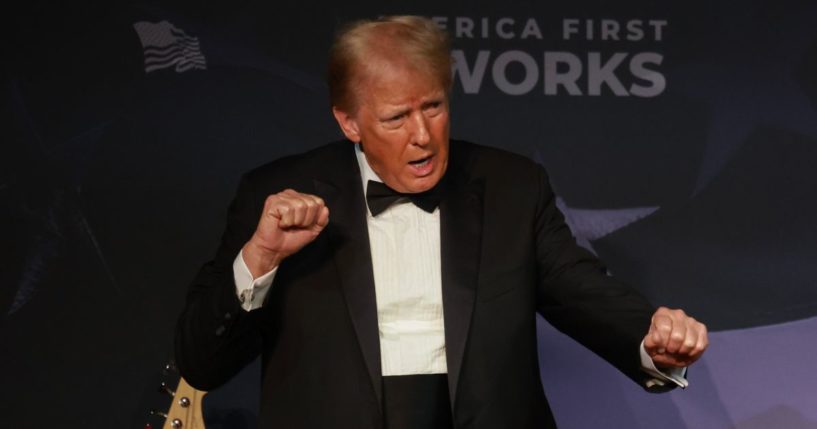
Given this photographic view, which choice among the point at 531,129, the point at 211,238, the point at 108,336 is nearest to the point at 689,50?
the point at 531,129

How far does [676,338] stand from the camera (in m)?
2.09

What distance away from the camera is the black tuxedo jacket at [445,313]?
2354 millimetres

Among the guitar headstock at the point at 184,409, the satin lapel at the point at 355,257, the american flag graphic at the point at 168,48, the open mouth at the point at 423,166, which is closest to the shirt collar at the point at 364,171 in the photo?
the satin lapel at the point at 355,257

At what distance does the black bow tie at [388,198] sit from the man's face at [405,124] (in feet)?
0.16

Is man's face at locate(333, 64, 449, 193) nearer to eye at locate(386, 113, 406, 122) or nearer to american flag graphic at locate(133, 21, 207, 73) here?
eye at locate(386, 113, 406, 122)

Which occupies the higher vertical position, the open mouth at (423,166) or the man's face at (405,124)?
the man's face at (405,124)

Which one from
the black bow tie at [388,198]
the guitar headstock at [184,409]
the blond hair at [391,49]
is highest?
the blond hair at [391,49]

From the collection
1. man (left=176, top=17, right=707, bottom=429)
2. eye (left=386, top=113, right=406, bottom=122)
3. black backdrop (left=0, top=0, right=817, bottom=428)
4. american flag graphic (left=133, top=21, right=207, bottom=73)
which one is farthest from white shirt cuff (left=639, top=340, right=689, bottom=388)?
american flag graphic (left=133, top=21, right=207, bottom=73)

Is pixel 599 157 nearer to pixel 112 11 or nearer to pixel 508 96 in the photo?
pixel 508 96

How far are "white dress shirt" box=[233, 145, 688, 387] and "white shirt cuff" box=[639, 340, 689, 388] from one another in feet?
0.04

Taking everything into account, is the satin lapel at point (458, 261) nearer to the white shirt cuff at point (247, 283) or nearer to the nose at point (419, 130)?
the nose at point (419, 130)

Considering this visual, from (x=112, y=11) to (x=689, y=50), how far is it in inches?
67.4

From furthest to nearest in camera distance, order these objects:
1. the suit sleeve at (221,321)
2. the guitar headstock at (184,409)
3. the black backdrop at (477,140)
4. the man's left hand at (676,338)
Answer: the black backdrop at (477,140) → the guitar headstock at (184,409) → the suit sleeve at (221,321) → the man's left hand at (676,338)

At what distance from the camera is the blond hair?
7.83ft
